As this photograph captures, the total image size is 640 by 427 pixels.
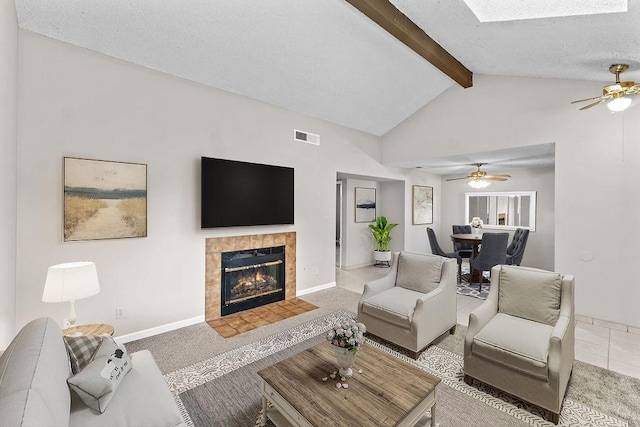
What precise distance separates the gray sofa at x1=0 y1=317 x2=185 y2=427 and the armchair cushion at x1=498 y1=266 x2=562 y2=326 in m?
2.81

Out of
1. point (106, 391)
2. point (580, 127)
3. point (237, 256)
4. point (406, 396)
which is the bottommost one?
point (406, 396)

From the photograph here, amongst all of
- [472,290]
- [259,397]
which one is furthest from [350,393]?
[472,290]

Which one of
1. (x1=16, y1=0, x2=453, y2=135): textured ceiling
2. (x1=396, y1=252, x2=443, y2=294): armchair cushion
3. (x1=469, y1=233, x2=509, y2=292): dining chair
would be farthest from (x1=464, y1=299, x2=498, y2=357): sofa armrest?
(x1=16, y1=0, x2=453, y2=135): textured ceiling

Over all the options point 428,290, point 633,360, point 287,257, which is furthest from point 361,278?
point 633,360

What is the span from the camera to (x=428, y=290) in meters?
3.30

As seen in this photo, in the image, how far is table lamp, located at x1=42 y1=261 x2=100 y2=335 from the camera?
213 cm

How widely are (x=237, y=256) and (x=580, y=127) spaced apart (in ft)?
16.1

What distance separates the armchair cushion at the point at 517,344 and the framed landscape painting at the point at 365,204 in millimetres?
4642

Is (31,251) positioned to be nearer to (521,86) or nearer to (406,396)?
(406,396)

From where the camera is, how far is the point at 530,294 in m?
2.62

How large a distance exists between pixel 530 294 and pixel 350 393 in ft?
6.53

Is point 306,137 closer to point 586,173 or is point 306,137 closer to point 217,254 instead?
point 217,254

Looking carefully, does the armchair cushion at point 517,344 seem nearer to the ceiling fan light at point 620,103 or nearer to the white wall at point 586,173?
the white wall at point 586,173

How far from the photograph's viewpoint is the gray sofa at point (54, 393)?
1025 millimetres
